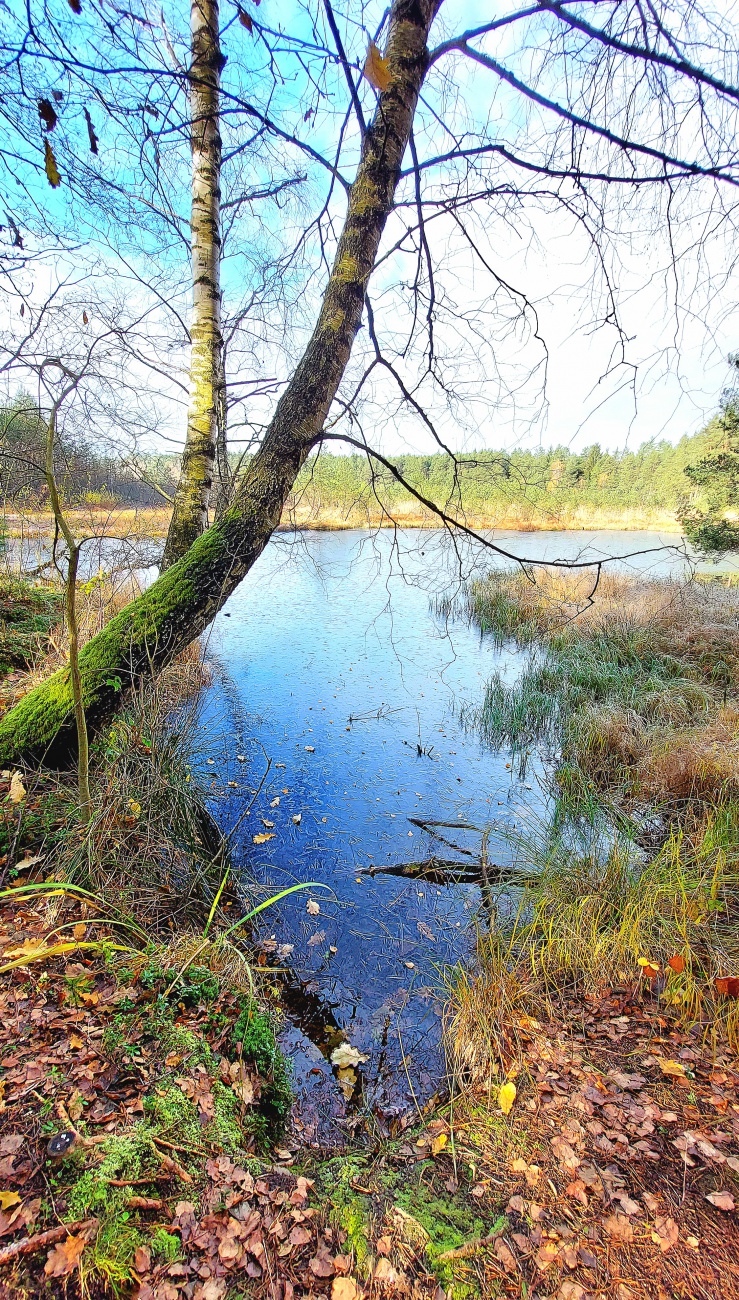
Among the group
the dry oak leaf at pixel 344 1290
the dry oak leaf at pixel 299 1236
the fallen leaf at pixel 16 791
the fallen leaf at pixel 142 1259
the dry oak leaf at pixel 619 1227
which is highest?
the fallen leaf at pixel 16 791

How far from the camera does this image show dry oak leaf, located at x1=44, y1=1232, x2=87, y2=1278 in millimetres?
1045

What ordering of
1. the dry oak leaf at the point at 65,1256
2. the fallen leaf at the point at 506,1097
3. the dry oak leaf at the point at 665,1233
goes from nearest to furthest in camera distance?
the dry oak leaf at the point at 65,1256
the dry oak leaf at the point at 665,1233
the fallen leaf at the point at 506,1097

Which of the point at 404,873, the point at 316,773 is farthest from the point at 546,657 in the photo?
the point at 404,873

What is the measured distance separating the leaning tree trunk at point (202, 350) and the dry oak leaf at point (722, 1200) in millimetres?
4065

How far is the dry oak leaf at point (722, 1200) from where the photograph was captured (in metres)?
1.45

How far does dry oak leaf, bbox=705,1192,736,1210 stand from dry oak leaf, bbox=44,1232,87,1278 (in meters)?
1.71

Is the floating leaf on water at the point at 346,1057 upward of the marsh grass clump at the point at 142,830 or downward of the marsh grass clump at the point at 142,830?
downward

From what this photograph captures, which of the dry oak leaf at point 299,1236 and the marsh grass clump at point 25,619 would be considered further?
the marsh grass clump at point 25,619

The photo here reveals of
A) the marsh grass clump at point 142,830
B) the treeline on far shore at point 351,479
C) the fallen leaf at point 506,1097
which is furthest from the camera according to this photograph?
the treeline on far shore at point 351,479

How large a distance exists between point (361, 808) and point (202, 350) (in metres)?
3.85

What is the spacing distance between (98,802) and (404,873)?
2060mm

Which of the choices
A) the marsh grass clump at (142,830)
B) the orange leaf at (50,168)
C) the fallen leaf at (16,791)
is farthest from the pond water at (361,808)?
the orange leaf at (50,168)

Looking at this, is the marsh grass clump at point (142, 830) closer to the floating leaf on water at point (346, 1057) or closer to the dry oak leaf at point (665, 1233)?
the floating leaf on water at point (346, 1057)

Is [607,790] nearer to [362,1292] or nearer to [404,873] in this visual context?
[404,873]
